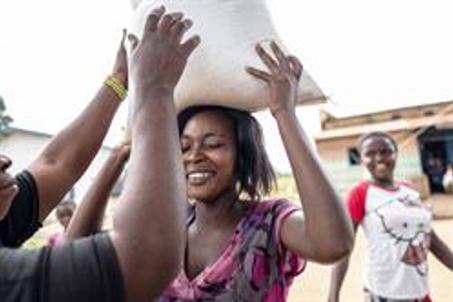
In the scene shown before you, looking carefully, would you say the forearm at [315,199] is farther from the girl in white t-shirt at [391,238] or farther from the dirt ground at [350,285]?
the dirt ground at [350,285]

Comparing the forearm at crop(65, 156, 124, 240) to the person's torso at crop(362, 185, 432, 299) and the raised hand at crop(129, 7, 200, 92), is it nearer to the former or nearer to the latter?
the raised hand at crop(129, 7, 200, 92)

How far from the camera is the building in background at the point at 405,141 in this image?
1606 centimetres

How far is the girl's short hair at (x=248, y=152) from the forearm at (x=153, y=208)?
30.0 inches

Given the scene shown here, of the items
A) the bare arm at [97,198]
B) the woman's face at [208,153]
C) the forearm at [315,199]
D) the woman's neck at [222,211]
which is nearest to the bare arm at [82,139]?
the bare arm at [97,198]

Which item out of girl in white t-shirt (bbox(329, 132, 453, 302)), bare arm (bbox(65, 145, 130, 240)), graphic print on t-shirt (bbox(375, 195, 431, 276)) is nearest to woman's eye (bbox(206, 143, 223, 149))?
bare arm (bbox(65, 145, 130, 240))

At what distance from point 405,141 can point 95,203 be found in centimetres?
1507

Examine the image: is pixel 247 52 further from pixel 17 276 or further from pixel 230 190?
pixel 17 276

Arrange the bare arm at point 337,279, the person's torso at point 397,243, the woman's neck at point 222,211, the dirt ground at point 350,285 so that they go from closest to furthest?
the woman's neck at point 222,211 < the person's torso at point 397,243 < the bare arm at point 337,279 < the dirt ground at point 350,285

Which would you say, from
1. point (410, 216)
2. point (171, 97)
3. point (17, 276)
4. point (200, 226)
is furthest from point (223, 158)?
point (410, 216)

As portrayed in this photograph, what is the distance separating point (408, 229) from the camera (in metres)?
3.46

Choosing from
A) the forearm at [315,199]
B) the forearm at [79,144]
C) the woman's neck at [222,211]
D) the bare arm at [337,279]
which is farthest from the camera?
the bare arm at [337,279]

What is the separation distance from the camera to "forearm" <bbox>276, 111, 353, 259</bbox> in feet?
5.23

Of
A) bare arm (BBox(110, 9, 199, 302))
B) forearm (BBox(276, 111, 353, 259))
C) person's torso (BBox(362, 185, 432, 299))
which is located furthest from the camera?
person's torso (BBox(362, 185, 432, 299))

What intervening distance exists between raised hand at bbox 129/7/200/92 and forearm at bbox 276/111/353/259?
0.54m
